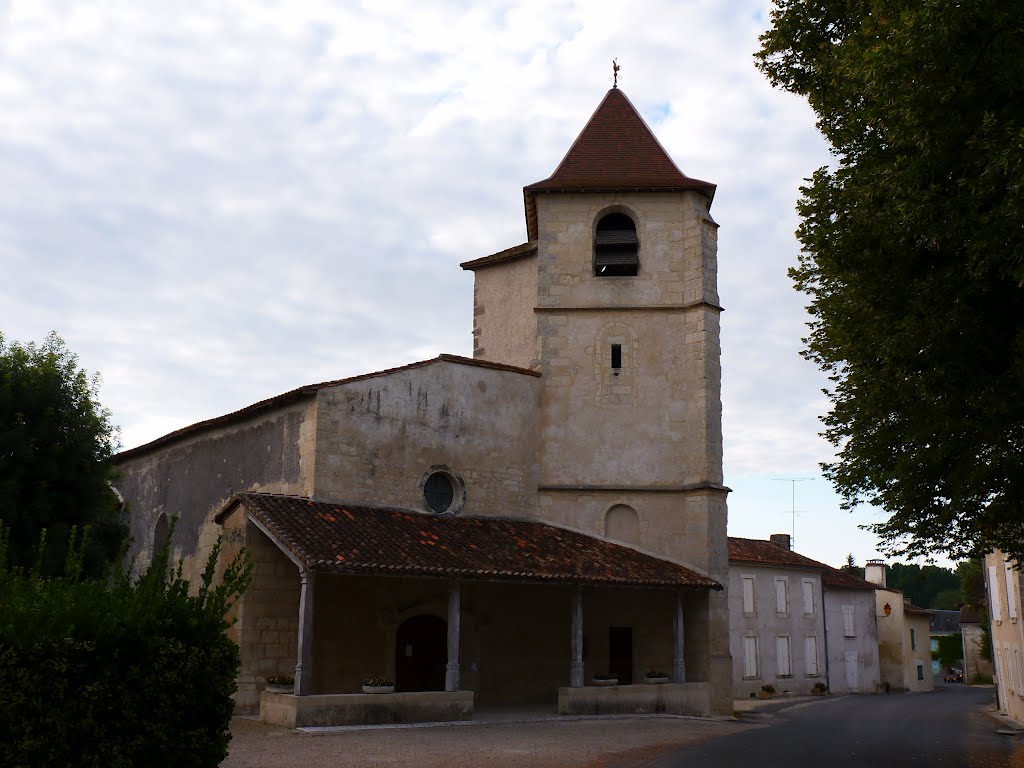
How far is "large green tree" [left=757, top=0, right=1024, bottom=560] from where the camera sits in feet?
30.3

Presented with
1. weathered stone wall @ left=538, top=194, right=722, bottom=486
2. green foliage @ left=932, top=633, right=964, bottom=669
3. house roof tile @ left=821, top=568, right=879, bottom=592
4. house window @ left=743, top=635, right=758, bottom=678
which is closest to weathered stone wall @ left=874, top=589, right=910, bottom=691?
house roof tile @ left=821, top=568, right=879, bottom=592

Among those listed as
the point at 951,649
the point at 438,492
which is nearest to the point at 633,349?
the point at 438,492

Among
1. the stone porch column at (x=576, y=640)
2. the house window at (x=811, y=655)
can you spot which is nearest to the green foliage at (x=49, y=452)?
the stone porch column at (x=576, y=640)

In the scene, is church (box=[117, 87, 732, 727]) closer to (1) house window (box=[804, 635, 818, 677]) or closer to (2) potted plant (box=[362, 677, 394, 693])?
(2) potted plant (box=[362, 677, 394, 693])

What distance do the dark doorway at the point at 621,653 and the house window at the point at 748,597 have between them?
52.0 feet

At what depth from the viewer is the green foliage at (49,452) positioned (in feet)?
57.6

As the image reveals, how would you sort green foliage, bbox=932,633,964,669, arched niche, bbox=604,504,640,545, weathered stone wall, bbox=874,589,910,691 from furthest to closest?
1. green foliage, bbox=932,633,964,669
2. weathered stone wall, bbox=874,589,910,691
3. arched niche, bbox=604,504,640,545

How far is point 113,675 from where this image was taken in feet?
23.2

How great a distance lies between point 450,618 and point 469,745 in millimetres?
3663

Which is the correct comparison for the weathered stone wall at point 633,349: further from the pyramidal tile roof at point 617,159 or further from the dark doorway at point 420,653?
the dark doorway at point 420,653

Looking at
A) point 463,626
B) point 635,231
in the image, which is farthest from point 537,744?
point 635,231

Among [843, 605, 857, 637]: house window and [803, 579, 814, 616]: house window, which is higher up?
[803, 579, 814, 616]: house window

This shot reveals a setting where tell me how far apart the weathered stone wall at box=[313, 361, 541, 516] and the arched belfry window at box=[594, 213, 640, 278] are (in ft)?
11.3

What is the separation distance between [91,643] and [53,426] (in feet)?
42.7
